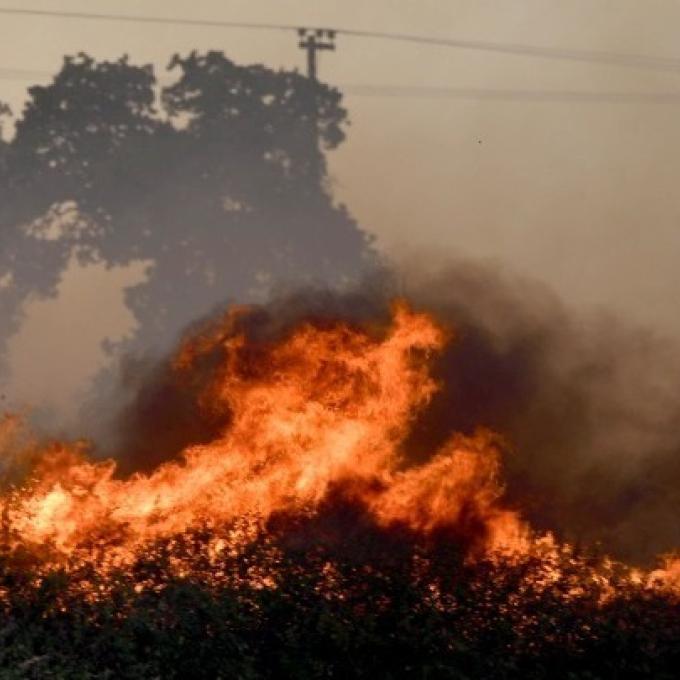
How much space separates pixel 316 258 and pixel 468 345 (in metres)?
49.5

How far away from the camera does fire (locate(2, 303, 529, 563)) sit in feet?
76.1

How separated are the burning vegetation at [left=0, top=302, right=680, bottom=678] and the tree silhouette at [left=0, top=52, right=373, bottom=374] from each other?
4841 centimetres

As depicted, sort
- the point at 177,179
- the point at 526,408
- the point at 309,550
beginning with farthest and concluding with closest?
the point at 177,179 → the point at 526,408 → the point at 309,550

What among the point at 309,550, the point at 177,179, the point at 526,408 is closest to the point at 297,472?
the point at 309,550

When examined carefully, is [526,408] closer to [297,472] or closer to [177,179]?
[297,472]

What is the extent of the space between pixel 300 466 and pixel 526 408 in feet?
12.4

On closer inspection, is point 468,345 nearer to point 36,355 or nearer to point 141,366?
point 141,366

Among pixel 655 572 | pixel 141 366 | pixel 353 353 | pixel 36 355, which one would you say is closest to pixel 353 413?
pixel 353 353

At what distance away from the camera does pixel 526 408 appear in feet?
83.7

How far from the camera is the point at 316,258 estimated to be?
7469 centimetres

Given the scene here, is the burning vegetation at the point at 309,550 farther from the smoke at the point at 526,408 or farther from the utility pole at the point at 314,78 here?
the utility pole at the point at 314,78

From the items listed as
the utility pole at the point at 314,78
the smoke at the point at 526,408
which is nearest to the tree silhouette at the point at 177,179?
the utility pole at the point at 314,78

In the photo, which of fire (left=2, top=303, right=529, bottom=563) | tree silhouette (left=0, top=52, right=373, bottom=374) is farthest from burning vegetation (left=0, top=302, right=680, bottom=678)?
tree silhouette (left=0, top=52, right=373, bottom=374)

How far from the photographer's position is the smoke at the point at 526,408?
24.5 metres
